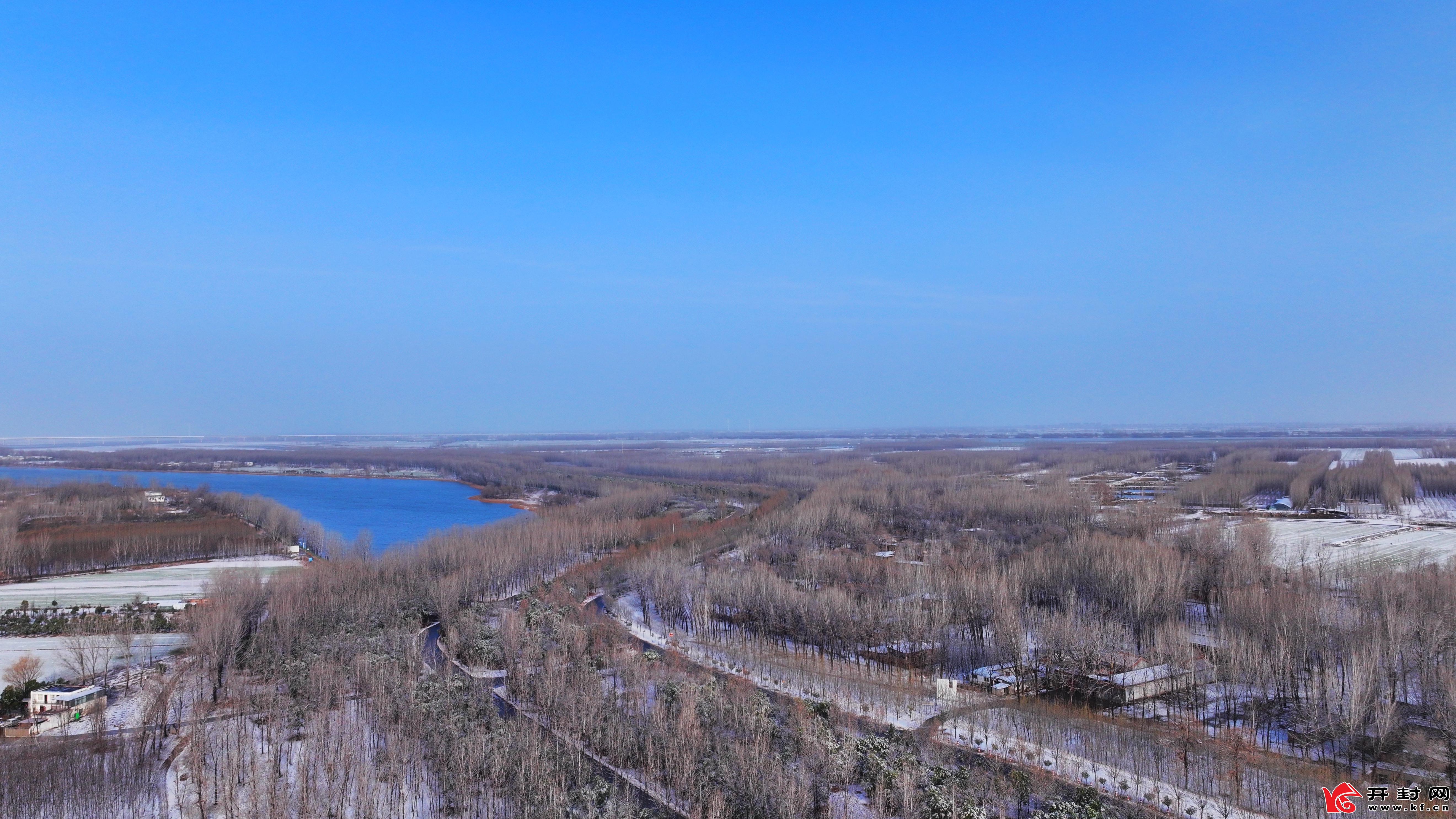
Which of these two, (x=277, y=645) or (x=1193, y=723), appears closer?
(x=1193, y=723)

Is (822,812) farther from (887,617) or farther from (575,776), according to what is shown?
(887,617)

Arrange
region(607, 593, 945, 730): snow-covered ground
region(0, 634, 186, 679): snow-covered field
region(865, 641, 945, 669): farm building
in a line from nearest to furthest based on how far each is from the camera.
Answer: region(607, 593, 945, 730): snow-covered ground, region(0, 634, 186, 679): snow-covered field, region(865, 641, 945, 669): farm building

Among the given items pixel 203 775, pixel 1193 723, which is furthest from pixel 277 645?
pixel 1193 723

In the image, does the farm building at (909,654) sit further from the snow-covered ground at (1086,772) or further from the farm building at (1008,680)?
the snow-covered ground at (1086,772)

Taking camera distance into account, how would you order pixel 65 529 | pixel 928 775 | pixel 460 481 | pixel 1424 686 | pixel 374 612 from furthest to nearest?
pixel 460 481 → pixel 65 529 → pixel 374 612 → pixel 1424 686 → pixel 928 775

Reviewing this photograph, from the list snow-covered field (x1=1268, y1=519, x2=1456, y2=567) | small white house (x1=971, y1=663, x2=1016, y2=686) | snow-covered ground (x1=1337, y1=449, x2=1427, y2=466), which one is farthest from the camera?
snow-covered ground (x1=1337, y1=449, x2=1427, y2=466)

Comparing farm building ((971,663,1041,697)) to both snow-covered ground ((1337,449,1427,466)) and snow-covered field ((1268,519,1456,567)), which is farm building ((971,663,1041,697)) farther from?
snow-covered ground ((1337,449,1427,466))

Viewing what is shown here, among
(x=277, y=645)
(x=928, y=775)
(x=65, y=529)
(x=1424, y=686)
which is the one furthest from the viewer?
(x=65, y=529)

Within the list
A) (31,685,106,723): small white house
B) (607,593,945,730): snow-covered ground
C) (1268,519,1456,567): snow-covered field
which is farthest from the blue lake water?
(1268,519,1456,567): snow-covered field
